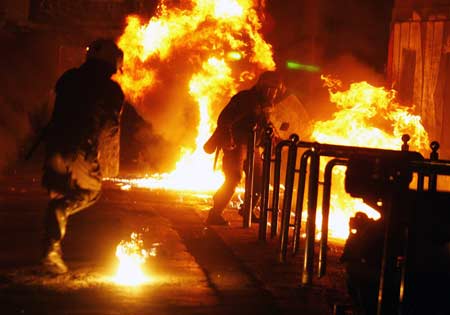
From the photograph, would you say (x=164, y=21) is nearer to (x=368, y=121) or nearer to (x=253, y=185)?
(x=368, y=121)

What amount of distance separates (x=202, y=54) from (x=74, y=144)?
12008 mm

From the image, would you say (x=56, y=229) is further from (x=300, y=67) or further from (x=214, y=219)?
(x=300, y=67)

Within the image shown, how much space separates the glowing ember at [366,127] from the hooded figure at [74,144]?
4909 millimetres

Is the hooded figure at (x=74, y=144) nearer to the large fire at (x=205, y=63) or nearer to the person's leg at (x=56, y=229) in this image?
the person's leg at (x=56, y=229)

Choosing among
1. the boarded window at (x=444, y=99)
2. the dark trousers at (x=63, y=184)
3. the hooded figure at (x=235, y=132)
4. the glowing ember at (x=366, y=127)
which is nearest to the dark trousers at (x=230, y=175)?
the hooded figure at (x=235, y=132)

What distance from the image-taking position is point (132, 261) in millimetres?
7113

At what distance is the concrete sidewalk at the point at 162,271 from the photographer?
5609 mm

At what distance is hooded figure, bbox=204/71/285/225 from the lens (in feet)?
30.6

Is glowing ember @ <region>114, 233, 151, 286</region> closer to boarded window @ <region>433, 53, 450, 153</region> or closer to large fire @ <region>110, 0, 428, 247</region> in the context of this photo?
large fire @ <region>110, 0, 428, 247</region>

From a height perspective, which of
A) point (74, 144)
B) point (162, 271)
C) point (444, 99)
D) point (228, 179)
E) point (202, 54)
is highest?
point (202, 54)

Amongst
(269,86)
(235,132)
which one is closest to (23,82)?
(235,132)

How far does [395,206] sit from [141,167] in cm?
1327

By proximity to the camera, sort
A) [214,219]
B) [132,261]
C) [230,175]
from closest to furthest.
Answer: [132,261] < [230,175] < [214,219]

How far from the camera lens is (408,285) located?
15.9ft
